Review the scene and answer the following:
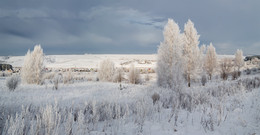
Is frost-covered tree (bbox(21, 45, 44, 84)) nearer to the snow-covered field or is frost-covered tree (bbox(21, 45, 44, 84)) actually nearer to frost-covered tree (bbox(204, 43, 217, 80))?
frost-covered tree (bbox(204, 43, 217, 80))

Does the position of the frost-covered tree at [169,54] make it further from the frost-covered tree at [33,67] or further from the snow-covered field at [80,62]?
the snow-covered field at [80,62]

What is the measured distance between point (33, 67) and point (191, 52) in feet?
49.4

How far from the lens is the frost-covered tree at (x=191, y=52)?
16.1m

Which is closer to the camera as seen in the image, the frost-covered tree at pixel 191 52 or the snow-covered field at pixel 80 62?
the frost-covered tree at pixel 191 52

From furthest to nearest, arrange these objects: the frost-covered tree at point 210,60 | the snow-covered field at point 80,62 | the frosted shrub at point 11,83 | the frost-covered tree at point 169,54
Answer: the snow-covered field at point 80,62, the frost-covered tree at point 210,60, the frost-covered tree at point 169,54, the frosted shrub at point 11,83

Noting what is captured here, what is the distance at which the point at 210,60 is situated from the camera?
28109 mm

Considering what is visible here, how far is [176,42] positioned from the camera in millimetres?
12555

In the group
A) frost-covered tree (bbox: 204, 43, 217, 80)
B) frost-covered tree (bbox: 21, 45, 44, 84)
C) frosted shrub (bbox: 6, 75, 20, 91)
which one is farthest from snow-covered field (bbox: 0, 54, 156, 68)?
frosted shrub (bbox: 6, 75, 20, 91)

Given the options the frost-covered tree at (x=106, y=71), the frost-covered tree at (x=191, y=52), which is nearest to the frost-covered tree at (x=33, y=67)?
the frost-covered tree at (x=106, y=71)

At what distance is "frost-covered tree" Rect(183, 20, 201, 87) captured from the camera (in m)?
16.1

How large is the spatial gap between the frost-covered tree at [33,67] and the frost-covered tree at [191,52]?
14.0 metres

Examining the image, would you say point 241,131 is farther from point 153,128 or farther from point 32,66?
point 32,66

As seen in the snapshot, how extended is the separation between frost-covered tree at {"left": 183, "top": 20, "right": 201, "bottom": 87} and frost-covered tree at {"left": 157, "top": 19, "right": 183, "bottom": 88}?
158 inches

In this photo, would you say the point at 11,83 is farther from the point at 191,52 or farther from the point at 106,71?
the point at 191,52
